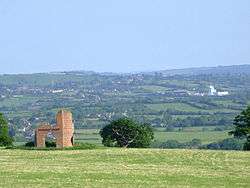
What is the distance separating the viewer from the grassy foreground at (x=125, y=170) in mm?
33906

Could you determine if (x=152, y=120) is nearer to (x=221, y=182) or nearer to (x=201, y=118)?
(x=201, y=118)

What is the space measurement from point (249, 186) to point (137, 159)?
18.1 meters

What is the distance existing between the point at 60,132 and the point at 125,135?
12.8m

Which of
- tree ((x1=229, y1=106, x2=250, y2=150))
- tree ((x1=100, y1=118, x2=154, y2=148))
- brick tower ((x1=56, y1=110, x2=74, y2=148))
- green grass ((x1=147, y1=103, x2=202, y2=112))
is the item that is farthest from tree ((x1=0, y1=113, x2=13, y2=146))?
green grass ((x1=147, y1=103, x2=202, y2=112))

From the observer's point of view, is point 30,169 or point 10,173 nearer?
point 10,173

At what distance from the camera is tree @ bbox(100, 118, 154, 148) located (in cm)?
8131

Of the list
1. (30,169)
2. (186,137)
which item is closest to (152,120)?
(186,137)

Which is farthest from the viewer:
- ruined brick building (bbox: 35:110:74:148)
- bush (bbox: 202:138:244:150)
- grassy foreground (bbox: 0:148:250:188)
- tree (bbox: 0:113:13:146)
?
bush (bbox: 202:138:244:150)

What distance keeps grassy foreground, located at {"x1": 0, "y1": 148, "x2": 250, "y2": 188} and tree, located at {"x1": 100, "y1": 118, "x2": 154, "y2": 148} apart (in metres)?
23.4

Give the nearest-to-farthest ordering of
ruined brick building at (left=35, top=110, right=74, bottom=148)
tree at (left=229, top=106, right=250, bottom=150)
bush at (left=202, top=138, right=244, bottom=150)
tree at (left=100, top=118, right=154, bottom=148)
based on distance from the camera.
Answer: ruined brick building at (left=35, top=110, right=74, bottom=148) → tree at (left=229, top=106, right=250, bottom=150) → tree at (left=100, top=118, right=154, bottom=148) → bush at (left=202, top=138, right=244, bottom=150)

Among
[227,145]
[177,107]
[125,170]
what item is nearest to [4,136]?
[227,145]

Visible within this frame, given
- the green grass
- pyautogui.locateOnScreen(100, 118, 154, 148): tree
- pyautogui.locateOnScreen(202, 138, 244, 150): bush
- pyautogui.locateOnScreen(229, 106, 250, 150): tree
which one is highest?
pyautogui.locateOnScreen(229, 106, 250, 150): tree

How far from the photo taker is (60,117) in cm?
7256

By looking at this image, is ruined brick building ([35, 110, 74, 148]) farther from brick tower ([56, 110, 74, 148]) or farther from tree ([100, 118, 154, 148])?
tree ([100, 118, 154, 148])
